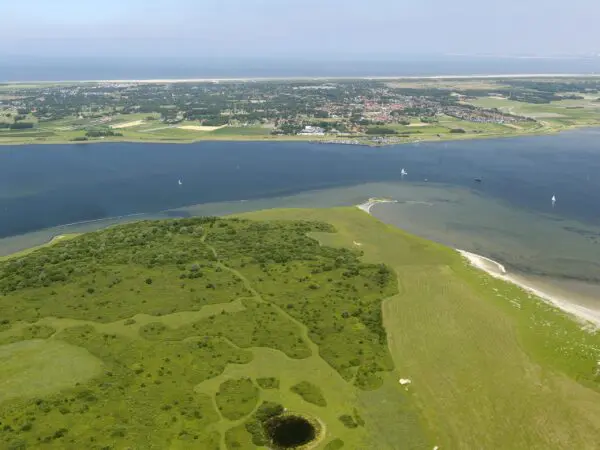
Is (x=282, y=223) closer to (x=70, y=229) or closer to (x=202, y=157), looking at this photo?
(x=70, y=229)

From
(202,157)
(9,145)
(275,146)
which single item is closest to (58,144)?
(9,145)

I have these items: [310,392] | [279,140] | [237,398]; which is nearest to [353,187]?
[279,140]

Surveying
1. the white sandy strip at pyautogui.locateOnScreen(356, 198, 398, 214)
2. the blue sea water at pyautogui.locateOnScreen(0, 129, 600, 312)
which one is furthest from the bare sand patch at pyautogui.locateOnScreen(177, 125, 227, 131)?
the white sandy strip at pyautogui.locateOnScreen(356, 198, 398, 214)

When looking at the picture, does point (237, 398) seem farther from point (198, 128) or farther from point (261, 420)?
point (198, 128)

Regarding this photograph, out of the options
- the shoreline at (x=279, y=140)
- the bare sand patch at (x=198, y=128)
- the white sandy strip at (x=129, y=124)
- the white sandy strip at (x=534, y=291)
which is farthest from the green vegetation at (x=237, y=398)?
the white sandy strip at (x=129, y=124)

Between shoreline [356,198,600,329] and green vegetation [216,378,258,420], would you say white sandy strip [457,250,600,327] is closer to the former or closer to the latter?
shoreline [356,198,600,329]
